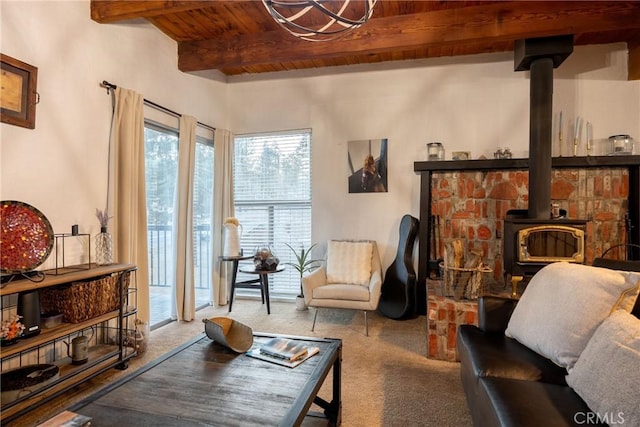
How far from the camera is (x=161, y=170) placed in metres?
3.59

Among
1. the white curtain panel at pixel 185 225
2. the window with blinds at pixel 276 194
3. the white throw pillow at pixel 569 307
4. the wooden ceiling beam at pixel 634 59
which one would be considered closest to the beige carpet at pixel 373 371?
the white curtain panel at pixel 185 225

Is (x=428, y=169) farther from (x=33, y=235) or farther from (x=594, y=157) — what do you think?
(x=33, y=235)

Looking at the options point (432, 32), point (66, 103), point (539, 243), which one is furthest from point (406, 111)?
point (66, 103)

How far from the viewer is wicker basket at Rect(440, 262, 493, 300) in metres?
2.85

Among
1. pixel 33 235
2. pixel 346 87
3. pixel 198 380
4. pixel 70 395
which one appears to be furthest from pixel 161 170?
pixel 198 380

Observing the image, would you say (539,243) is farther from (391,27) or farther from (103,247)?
(103,247)

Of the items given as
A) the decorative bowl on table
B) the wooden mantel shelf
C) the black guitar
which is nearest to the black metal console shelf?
the wooden mantel shelf

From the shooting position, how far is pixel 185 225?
3.67m

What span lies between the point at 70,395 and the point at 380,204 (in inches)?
131

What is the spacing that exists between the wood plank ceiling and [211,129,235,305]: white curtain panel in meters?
0.97

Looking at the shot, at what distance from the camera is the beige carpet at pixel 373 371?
1974 mm

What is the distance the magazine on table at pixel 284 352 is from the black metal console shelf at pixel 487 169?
239 centimetres

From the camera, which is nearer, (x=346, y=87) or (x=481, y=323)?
(x=481, y=323)

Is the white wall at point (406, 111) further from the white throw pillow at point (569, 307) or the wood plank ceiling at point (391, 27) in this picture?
the white throw pillow at point (569, 307)
